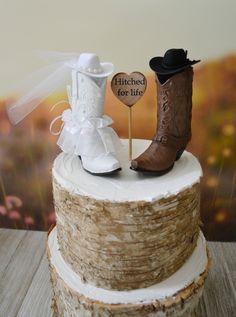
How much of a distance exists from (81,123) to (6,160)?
32.4 inches

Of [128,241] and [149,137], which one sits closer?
[128,241]

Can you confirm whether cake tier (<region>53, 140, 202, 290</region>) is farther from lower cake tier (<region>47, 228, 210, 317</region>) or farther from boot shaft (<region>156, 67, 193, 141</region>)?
boot shaft (<region>156, 67, 193, 141</region>)

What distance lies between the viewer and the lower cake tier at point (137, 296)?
3.38ft

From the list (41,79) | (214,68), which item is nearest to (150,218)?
(41,79)

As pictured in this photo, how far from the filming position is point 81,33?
5.01 ft

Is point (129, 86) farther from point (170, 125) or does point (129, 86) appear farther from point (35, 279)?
point (35, 279)

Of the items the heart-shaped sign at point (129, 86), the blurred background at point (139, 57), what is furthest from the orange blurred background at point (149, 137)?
the heart-shaped sign at point (129, 86)

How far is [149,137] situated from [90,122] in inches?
23.8

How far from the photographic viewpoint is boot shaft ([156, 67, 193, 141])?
105 centimetres

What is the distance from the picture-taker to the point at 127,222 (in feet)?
3.20

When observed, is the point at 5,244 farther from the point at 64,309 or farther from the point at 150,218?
the point at 150,218

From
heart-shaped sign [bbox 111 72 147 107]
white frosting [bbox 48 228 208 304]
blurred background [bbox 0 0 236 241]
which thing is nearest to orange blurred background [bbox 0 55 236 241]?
blurred background [bbox 0 0 236 241]

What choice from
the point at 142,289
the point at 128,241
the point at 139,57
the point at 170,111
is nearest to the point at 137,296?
the point at 142,289

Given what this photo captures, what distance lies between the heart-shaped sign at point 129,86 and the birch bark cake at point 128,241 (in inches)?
9.1
